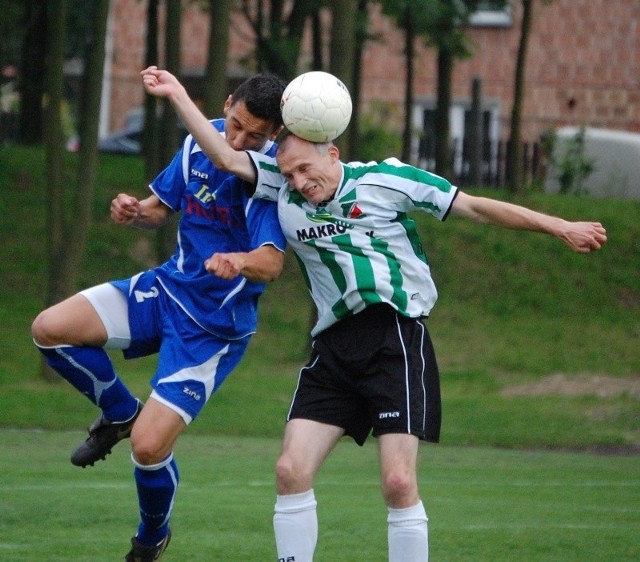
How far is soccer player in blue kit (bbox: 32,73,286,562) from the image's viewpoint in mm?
6633

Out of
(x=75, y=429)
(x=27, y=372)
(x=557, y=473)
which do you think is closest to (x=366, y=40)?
(x=27, y=372)

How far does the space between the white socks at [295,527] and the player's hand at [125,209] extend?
5.62 feet

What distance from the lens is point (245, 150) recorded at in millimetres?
6566

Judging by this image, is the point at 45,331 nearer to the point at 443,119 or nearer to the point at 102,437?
the point at 102,437

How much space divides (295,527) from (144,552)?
1130mm

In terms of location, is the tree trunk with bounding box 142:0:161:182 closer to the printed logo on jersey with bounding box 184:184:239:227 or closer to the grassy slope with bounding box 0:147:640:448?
the grassy slope with bounding box 0:147:640:448

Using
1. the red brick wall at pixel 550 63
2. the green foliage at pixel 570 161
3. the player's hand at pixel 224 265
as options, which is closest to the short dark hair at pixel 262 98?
the player's hand at pixel 224 265

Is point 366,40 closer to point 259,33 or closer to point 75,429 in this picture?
point 259,33

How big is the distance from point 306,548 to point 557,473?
554cm

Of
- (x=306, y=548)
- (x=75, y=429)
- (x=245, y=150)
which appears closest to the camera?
(x=306, y=548)

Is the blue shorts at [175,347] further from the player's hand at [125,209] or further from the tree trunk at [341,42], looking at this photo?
the tree trunk at [341,42]

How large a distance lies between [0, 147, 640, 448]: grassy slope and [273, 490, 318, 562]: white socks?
757 centimetres

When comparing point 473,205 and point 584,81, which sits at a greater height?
point 473,205

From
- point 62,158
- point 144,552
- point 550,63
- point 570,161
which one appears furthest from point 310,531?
point 550,63
